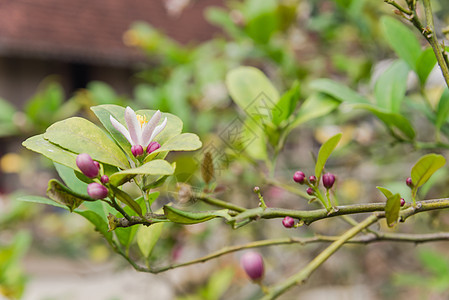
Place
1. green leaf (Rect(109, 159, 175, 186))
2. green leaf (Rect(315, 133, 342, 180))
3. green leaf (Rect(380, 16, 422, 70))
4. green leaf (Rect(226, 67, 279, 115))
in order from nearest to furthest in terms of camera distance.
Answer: green leaf (Rect(109, 159, 175, 186)) → green leaf (Rect(315, 133, 342, 180)) → green leaf (Rect(380, 16, 422, 70)) → green leaf (Rect(226, 67, 279, 115))

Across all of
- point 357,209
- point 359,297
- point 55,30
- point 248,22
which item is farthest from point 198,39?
point 357,209

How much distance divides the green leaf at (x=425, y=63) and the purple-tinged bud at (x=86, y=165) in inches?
18.2

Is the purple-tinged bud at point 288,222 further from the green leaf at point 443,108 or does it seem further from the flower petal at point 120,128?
the green leaf at point 443,108

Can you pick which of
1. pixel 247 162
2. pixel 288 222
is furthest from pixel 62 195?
pixel 247 162

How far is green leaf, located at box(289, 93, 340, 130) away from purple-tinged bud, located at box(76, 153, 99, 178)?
0.42m

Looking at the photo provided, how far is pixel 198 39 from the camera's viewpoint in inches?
256

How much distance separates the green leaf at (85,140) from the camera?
0.45 m

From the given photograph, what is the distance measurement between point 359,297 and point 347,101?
8.08 ft

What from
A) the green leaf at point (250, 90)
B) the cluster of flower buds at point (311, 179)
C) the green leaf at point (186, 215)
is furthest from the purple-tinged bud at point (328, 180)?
the green leaf at point (250, 90)

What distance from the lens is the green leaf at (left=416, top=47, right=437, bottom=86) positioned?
0.67 meters

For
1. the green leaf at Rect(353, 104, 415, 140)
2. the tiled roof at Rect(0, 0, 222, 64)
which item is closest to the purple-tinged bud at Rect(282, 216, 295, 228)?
the green leaf at Rect(353, 104, 415, 140)

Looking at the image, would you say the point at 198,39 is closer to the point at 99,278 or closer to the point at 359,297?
the point at 99,278

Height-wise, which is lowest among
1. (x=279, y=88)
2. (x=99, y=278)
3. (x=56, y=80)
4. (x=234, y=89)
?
(x=99, y=278)

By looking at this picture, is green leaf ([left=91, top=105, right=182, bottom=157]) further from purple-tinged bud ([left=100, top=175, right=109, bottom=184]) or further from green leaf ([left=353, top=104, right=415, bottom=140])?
green leaf ([left=353, top=104, right=415, bottom=140])
